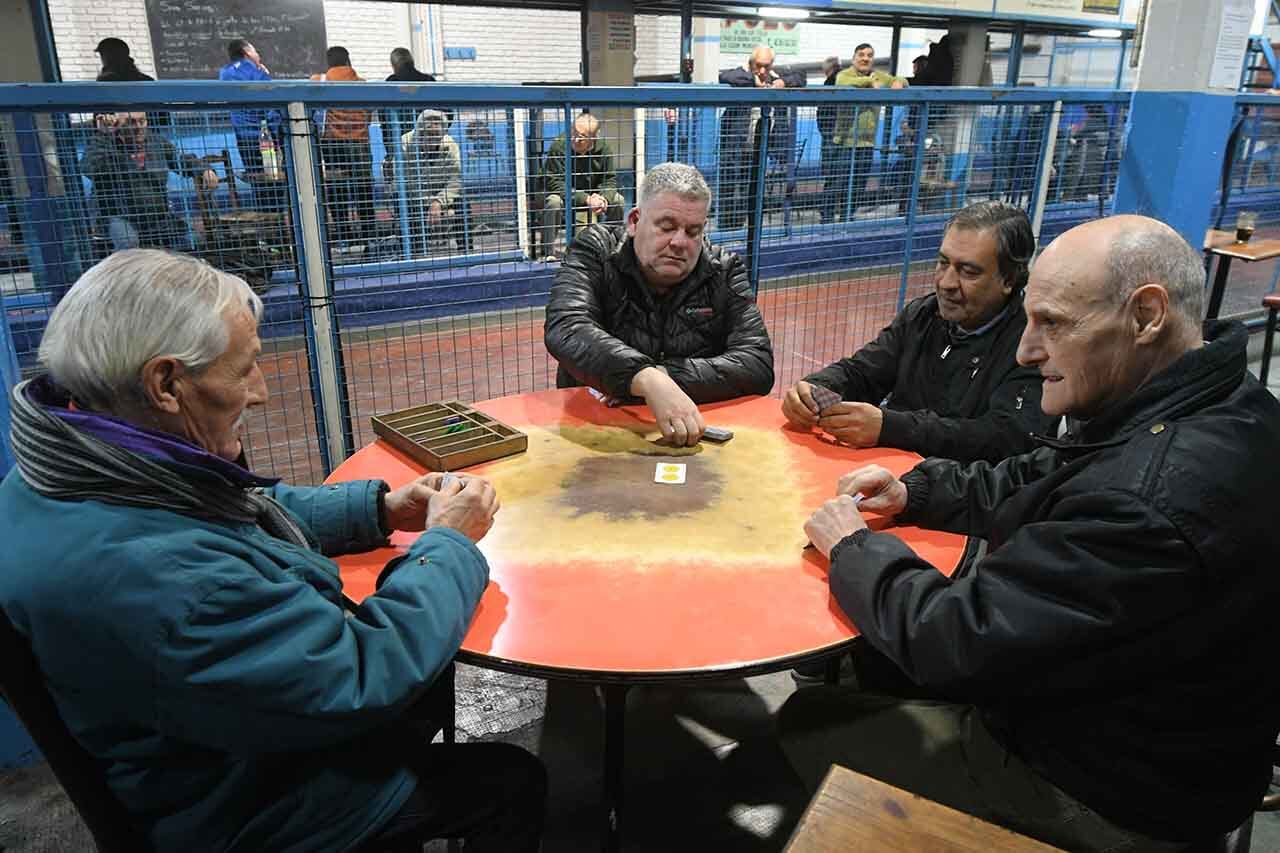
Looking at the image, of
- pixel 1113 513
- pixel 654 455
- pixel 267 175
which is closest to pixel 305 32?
pixel 267 175

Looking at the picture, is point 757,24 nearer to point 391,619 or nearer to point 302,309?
point 302,309

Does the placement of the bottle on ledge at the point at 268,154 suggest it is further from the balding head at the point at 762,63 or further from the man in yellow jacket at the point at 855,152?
the balding head at the point at 762,63

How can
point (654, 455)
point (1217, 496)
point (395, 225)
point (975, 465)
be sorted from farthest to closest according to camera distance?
point (395, 225) < point (654, 455) < point (975, 465) < point (1217, 496)

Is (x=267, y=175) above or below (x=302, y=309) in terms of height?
above

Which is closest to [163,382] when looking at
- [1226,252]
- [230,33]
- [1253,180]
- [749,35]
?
[1226,252]

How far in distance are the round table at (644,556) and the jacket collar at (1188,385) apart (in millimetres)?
519

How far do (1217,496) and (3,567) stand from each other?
1.64 m

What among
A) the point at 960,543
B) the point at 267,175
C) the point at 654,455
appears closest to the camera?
the point at 960,543

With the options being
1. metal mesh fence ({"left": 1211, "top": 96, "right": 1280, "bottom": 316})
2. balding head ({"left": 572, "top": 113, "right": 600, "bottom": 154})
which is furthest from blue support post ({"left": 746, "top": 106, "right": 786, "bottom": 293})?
metal mesh fence ({"left": 1211, "top": 96, "right": 1280, "bottom": 316})

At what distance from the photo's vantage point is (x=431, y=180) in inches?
154

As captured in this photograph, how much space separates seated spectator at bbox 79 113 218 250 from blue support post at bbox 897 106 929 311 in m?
3.39

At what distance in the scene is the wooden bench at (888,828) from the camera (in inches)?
42.3

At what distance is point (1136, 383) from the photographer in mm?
1498

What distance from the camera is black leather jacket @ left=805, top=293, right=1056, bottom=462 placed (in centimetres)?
239
